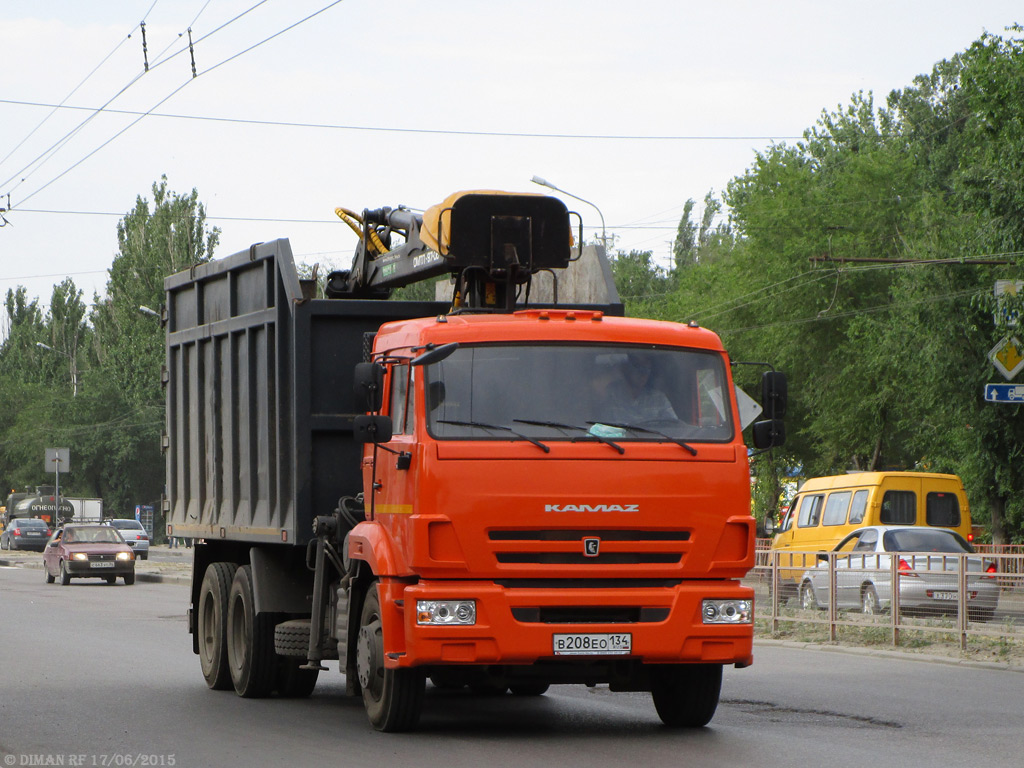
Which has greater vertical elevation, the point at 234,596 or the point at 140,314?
the point at 140,314

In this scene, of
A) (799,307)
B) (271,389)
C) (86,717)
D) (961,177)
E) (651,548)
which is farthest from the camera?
(799,307)

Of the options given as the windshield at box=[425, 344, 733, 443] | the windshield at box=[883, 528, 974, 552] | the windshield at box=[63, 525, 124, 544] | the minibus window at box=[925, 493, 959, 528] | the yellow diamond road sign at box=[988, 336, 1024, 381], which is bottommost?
the windshield at box=[63, 525, 124, 544]

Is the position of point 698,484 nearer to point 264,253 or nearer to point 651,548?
point 651,548

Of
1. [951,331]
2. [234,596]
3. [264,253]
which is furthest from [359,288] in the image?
[951,331]

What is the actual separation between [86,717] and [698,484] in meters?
4.75

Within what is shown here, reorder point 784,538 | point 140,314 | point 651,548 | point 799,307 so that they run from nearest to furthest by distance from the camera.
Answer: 1. point 651,548
2. point 784,538
3. point 799,307
4. point 140,314

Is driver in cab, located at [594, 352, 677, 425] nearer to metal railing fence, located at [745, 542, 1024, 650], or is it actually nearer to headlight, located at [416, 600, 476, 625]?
headlight, located at [416, 600, 476, 625]

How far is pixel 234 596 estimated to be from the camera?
516 inches

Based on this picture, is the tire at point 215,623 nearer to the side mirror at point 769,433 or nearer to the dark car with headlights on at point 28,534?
the side mirror at point 769,433

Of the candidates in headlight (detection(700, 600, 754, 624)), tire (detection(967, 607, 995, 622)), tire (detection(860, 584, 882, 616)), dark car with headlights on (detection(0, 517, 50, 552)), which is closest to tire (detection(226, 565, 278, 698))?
headlight (detection(700, 600, 754, 624))

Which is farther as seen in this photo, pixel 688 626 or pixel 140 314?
pixel 140 314

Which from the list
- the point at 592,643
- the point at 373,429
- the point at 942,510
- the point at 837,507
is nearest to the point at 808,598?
the point at 942,510

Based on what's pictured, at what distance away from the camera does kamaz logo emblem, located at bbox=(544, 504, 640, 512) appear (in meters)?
9.42

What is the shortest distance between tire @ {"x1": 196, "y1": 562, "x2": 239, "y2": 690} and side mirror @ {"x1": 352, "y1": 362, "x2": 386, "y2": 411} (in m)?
3.84
